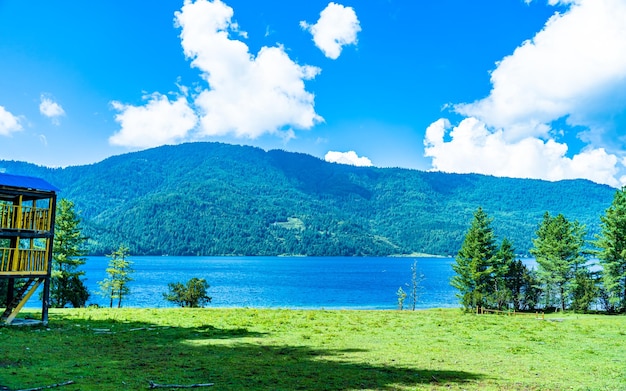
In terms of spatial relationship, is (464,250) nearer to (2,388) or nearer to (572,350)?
(572,350)

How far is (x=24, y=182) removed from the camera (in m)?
22.8

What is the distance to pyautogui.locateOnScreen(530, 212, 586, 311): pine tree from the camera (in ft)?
181

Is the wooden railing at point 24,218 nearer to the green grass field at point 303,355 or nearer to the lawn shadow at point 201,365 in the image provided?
the green grass field at point 303,355

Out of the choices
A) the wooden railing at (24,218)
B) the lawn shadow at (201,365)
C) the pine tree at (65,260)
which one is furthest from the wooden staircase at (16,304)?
the pine tree at (65,260)

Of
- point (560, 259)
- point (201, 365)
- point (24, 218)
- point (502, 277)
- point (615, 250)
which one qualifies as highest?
point (615, 250)

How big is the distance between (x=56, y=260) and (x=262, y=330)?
3050 cm

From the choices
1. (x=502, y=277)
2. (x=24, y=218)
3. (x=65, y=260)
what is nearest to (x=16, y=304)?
(x=24, y=218)

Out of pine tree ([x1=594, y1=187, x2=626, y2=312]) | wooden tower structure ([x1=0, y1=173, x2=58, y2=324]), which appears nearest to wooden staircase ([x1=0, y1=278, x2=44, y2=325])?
wooden tower structure ([x1=0, y1=173, x2=58, y2=324])

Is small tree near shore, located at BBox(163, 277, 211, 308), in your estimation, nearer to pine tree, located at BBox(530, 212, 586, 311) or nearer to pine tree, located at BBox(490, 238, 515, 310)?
pine tree, located at BBox(490, 238, 515, 310)

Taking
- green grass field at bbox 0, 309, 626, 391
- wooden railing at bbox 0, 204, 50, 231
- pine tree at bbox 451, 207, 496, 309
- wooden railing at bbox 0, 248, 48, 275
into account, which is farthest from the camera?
pine tree at bbox 451, 207, 496, 309

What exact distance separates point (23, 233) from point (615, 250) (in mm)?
52506

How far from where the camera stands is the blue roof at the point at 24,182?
21953 mm

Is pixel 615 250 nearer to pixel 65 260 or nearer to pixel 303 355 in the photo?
pixel 303 355

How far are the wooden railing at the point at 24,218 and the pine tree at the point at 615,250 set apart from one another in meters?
50.7
